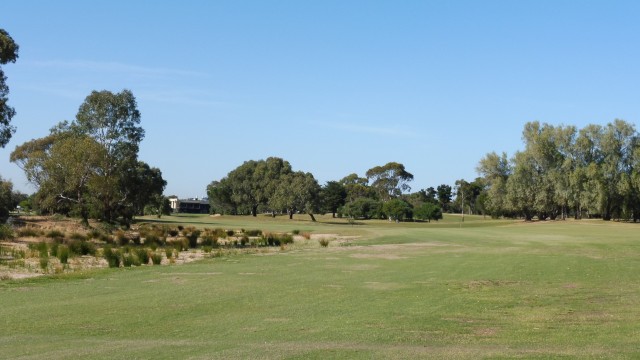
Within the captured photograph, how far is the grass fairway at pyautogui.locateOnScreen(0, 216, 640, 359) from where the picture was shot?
995cm

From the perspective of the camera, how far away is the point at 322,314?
1336cm

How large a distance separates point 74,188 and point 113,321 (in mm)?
51882

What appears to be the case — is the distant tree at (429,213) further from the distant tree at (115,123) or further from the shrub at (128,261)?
the shrub at (128,261)

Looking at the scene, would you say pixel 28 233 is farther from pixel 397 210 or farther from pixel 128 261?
pixel 397 210

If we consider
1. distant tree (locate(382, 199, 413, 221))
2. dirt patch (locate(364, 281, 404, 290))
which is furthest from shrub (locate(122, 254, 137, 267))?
distant tree (locate(382, 199, 413, 221))

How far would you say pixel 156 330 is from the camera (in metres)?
11.5

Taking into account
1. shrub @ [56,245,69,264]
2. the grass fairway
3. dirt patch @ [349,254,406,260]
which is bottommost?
the grass fairway

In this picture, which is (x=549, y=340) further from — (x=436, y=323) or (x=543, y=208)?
(x=543, y=208)

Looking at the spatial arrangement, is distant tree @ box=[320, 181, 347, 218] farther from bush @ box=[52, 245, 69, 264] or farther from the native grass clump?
bush @ box=[52, 245, 69, 264]

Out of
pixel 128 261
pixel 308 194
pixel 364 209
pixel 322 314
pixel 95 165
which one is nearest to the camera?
pixel 322 314

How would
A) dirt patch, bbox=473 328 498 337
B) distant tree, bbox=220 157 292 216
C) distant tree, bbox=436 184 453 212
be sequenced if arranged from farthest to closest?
distant tree, bbox=436 184 453 212
distant tree, bbox=220 157 292 216
dirt patch, bbox=473 328 498 337

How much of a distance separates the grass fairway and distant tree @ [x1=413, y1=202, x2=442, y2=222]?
11188 cm

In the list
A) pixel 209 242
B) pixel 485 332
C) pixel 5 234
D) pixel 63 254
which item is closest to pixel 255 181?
pixel 209 242

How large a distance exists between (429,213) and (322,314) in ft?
406
